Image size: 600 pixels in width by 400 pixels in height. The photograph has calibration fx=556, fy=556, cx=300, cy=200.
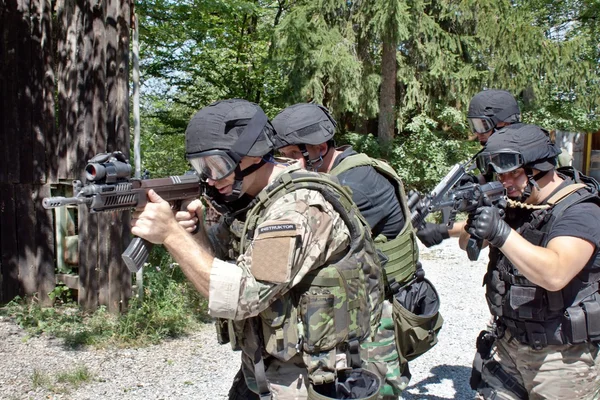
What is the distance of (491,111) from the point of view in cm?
440

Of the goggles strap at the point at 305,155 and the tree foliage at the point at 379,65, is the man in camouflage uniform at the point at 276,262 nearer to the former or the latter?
the goggles strap at the point at 305,155

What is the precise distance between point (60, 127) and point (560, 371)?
4.87 m

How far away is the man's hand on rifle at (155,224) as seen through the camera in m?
1.95

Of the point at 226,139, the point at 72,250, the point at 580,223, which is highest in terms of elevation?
the point at 226,139

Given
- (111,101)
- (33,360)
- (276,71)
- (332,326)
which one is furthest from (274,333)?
(276,71)

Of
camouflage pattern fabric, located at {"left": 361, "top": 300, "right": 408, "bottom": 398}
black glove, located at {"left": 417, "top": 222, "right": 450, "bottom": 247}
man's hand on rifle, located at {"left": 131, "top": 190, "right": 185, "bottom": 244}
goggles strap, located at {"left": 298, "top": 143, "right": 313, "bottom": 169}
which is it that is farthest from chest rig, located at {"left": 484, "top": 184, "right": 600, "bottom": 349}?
man's hand on rifle, located at {"left": 131, "top": 190, "right": 185, "bottom": 244}

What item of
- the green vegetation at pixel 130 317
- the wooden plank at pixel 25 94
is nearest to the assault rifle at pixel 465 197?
the green vegetation at pixel 130 317

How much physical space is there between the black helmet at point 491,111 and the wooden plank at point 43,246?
4122 mm

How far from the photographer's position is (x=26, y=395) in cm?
396

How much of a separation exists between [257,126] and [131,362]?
322cm

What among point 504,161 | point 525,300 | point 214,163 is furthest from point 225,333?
point 504,161

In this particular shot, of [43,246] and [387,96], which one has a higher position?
[43,246]

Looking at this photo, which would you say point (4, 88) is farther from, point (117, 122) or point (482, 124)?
point (482, 124)

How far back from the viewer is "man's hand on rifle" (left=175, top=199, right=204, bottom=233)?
2357 mm
